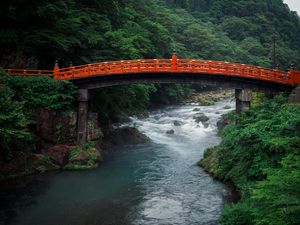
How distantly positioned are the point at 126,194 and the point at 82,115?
11.4 meters

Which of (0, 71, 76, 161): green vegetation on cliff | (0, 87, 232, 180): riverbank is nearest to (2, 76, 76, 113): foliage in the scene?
(0, 71, 76, 161): green vegetation on cliff

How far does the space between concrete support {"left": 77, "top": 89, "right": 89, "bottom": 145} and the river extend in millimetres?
3499

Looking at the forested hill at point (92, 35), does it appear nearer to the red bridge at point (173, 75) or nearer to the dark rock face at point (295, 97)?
the red bridge at point (173, 75)

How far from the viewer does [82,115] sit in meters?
34.5

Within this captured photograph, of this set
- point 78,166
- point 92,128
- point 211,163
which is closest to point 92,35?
point 92,128

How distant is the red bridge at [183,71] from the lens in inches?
1292

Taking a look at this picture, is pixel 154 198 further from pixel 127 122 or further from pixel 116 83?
pixel 127 122

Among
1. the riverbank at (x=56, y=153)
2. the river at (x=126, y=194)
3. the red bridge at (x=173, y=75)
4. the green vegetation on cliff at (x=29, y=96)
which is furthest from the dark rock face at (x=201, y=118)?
the green vegetation on cliff at (x=29, y=96)

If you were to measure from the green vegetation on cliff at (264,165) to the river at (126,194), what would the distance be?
6.70 feet

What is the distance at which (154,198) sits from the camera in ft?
80.4

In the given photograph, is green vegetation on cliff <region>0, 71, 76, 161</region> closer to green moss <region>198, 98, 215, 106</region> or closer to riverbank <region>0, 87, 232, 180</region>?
riverbank <region>0, 87, 232, 180</region>

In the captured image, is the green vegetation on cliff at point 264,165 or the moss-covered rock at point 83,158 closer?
the green vegetation on cliff at point 264,165

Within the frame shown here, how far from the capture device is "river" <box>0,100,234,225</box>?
836 inches

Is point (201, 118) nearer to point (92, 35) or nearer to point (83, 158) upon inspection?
point (92, 35)
